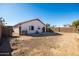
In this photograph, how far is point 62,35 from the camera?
964cm

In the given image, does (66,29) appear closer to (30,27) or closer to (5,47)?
(30,27)

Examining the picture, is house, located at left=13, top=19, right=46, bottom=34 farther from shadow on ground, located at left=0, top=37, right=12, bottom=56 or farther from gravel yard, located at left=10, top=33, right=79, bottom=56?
shadow on ground, located at left=0, top=37, right=12, bottom=56

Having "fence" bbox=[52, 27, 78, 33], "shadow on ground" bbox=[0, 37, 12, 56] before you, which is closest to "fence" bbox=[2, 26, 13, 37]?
"shadow on ground" bbox=[0, 37, 12, 56]

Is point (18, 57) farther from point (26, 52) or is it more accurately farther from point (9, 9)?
point (9, 9)

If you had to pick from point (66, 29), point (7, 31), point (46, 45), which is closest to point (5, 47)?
point (7, 31)

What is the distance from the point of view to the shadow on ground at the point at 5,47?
952cm

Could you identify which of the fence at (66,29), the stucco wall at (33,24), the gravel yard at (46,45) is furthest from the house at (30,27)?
the fence at (66,29)

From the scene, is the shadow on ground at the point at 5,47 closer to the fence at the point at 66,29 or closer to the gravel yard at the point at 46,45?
the gravel yard at the point at 46,45

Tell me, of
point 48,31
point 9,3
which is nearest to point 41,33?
point 48,31

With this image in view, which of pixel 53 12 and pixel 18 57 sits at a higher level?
pixel 53 12

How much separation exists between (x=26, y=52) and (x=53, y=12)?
835 millimetres

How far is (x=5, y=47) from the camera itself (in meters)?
9.54

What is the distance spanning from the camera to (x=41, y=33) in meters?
9.62

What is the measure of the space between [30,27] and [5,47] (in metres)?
0.56
